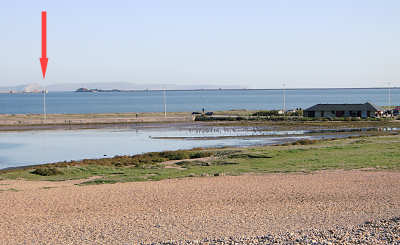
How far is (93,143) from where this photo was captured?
51844mm

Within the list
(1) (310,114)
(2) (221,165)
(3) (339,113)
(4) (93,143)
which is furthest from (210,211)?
(1) (310,114)

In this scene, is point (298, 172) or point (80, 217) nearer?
point (80, 217)

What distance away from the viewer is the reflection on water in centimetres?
4078

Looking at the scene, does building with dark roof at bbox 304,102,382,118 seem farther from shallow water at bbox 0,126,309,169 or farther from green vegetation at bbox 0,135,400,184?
green vegetation at bbox 0,135,400,184

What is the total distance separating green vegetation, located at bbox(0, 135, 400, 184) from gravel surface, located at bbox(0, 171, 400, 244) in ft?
7.69

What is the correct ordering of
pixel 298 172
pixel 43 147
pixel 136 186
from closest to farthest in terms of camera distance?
1. pixel 136 186
2. pixel 298 172
3. pixel 43 147

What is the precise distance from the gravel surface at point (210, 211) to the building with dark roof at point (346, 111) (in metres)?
56.8

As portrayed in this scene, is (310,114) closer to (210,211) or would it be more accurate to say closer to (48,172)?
(48,172)

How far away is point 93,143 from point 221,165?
24691 mm

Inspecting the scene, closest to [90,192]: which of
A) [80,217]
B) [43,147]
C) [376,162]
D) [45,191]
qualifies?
[45,191]

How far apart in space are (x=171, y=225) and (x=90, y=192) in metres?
6.73

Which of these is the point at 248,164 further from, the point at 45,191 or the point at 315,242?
the point at 315,242

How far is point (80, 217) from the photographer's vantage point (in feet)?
54.0

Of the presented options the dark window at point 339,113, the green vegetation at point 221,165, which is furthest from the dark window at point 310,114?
the green vegetation at point 221,165
